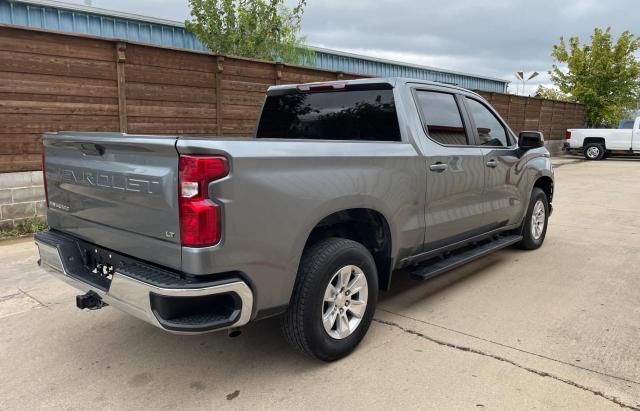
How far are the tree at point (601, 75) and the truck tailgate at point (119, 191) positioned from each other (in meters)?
25.8

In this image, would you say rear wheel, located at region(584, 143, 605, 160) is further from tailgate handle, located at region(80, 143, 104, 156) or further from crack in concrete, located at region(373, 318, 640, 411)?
tailgate handle, located at region(80, 143, 104, 156)

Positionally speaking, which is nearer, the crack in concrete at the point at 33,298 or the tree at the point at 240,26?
the crack in concrete at the point at 33,298

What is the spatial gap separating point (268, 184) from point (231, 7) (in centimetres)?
807

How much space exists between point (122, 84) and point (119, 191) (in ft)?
15.7

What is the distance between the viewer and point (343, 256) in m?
3.14

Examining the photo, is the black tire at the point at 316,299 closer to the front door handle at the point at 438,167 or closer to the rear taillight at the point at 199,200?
the rear taillight at the point at 199,200

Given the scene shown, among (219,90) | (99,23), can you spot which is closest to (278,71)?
(219,90)

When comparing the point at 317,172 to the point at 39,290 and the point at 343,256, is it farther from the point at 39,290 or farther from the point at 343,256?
the point at 39,290

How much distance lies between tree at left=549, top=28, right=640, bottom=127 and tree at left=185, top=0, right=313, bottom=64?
1949cm

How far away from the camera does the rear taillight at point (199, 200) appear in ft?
8.04

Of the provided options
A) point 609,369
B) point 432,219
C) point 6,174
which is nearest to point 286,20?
point 6,174

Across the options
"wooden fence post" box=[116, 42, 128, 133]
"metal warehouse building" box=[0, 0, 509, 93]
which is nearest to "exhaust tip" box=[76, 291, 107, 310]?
"wooden fence post" box=[116, 42, 128, 133]

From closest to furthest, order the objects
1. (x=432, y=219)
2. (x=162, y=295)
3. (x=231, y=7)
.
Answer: (x=162, y=295), (x=432, y=219), (x=231, y=7)

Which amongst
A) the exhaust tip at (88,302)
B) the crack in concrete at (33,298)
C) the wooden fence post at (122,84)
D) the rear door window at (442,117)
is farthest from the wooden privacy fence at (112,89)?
the rear door window at (442,117)
